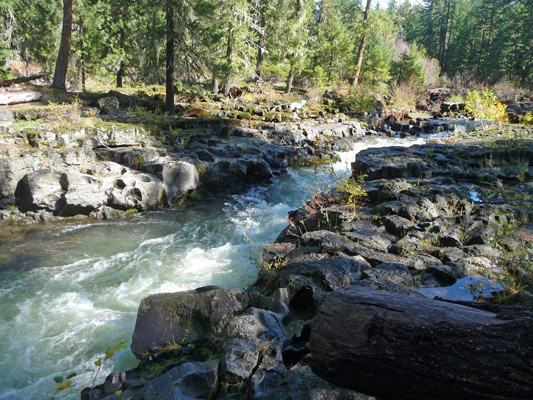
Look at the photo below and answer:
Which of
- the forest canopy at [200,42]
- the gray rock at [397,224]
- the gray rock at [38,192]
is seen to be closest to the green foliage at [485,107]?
the forest canopy at [200,42]

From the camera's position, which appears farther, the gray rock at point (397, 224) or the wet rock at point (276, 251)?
the gray rock at point (397, 224)

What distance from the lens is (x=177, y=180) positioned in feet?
35.3

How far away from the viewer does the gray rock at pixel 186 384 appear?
3.02 meters

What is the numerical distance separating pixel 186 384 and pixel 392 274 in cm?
283

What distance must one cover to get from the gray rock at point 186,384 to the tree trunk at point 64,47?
678 inches

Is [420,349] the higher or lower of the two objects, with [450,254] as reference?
higher

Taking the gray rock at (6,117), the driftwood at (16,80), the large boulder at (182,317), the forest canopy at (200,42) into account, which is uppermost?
the forest canopy at (200,42)

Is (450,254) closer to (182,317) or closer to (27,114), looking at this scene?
(182,317)

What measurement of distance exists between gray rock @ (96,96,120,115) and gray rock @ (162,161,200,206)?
6.38 metres

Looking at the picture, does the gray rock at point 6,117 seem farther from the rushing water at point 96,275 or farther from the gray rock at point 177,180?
the gray rock at point 177,180

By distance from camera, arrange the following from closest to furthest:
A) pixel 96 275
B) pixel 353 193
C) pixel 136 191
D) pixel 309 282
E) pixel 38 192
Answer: pixel 309 282 < pixel 96 275 < pixel 353 193 < pixel 38 192 < pixel 136 191

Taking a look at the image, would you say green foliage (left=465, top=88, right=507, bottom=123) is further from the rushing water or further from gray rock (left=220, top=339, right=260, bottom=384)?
gray rock (left=220, top=339, right=260, bottom=384)

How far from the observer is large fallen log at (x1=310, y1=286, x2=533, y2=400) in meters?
1.87

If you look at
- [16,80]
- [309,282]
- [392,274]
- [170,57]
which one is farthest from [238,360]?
[16,80]
